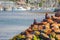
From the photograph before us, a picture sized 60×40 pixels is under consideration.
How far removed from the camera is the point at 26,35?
15.1 metres

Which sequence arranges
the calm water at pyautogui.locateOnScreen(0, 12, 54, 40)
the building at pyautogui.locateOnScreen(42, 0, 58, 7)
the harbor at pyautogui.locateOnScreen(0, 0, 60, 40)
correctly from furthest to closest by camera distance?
the building at pyautogui.locateOnScreen(42, 0, 58, 7), the harbor at pyautogui.locateOnScreen(0, 0, 60, 40), the calm water at pyautogui.locateOnScreen(0, 12, 54, 40)

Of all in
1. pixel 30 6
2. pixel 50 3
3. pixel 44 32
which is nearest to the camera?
pixel 44 32

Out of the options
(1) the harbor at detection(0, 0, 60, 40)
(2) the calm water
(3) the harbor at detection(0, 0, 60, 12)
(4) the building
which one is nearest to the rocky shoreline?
(2) the calm water

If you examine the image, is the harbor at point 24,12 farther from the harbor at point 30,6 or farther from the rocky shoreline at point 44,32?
the rocky shoreline at point 44,32

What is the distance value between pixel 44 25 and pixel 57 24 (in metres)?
0.52

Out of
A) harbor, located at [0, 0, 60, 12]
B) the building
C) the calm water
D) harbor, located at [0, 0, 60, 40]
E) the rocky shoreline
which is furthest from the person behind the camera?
the building

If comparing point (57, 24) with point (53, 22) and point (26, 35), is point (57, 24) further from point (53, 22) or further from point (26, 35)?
point (26, 35)

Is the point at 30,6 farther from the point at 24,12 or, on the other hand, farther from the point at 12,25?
the point at 12,25

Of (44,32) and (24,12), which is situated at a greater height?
(44,32)

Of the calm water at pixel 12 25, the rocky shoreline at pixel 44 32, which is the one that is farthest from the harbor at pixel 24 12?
the rocky shoreline at pixel 44 32

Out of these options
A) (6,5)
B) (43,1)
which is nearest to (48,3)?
(43,1)

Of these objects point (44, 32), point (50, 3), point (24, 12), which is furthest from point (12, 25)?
point (50, 3)

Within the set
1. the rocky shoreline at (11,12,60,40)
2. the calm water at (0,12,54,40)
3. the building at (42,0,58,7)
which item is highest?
the rocky shoreline at (11,12,60,40)

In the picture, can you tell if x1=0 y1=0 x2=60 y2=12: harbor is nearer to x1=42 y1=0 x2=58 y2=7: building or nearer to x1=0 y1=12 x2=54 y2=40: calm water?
x1=42 y1=0 x2=58 y2=7: building
